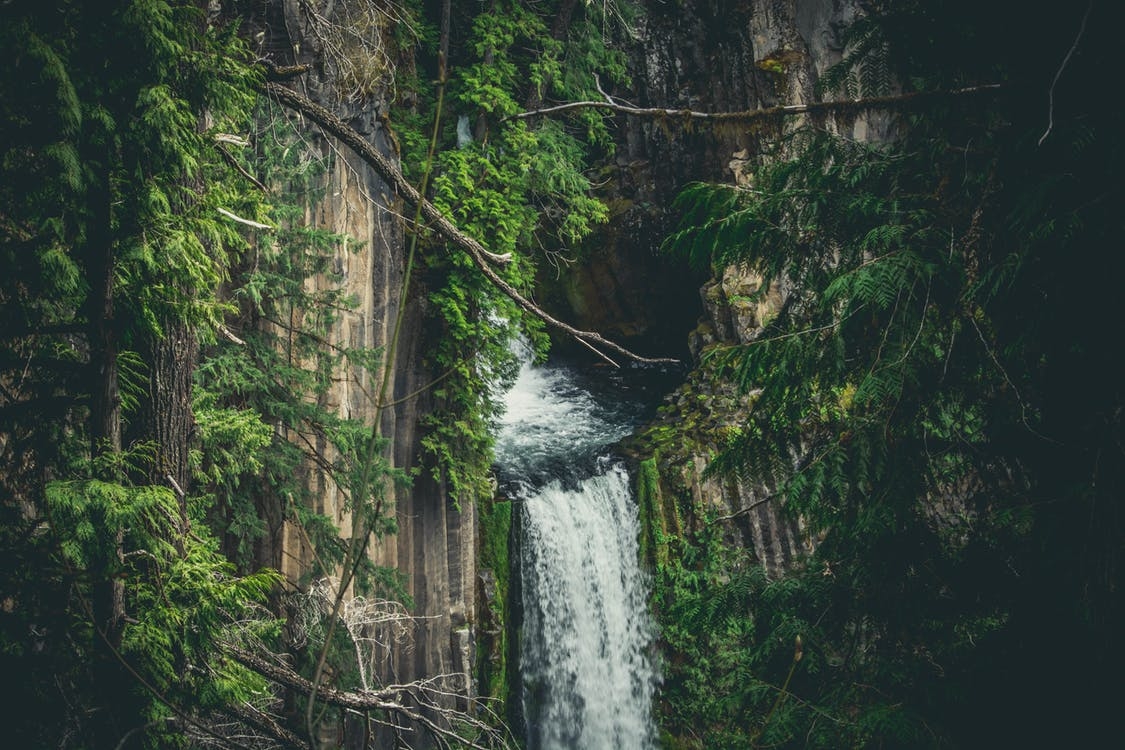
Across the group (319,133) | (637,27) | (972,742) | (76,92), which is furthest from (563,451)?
(76,92)

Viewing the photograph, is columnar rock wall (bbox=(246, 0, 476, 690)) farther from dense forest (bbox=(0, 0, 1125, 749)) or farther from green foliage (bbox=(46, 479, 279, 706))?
green foliage (bbox=(46, 479, 279, 706))

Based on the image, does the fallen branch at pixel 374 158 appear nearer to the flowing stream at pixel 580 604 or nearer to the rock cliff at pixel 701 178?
the rock cliff at pixel 701 178

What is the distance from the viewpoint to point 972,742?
329cm

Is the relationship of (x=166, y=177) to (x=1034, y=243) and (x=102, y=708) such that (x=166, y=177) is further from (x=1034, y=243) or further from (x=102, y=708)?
(x=1034, y=243)

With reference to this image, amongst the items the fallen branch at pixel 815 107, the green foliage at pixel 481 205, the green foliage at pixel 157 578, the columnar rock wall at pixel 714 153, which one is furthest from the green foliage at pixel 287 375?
the columnar rock wall at pixel 714 153

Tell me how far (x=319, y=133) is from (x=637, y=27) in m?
9.26

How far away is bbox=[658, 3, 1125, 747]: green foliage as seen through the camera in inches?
120

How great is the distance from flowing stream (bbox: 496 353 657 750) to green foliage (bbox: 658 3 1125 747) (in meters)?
7.44

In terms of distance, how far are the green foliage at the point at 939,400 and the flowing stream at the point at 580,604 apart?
24.4 ft

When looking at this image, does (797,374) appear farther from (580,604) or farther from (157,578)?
(580,604)

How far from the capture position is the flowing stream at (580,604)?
1146cm

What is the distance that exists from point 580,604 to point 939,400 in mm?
8823

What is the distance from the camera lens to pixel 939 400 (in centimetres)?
374

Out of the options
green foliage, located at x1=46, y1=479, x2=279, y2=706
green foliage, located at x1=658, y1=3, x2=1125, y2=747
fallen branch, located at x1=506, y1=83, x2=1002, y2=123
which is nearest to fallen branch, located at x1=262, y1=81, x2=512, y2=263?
fallen branch, located at x1=506, y1=83, x2=1002, y2=123
